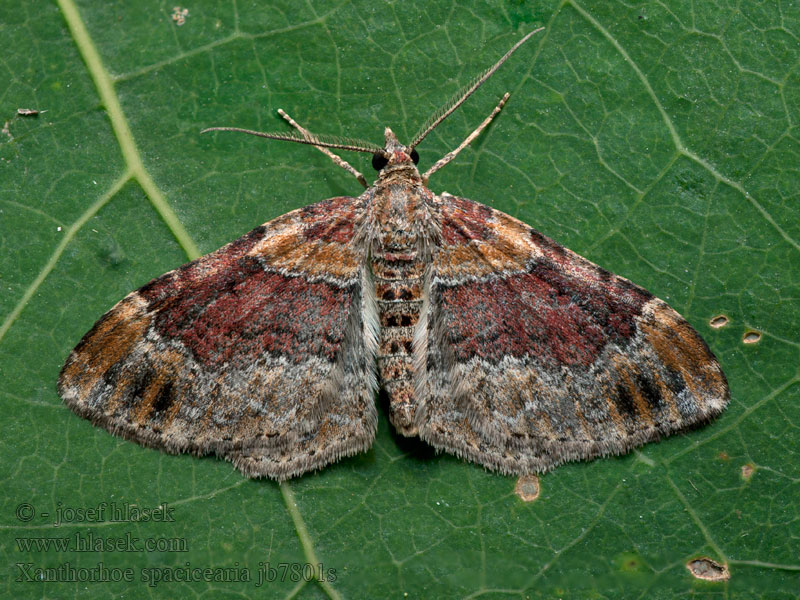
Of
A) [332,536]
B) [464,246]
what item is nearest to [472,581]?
[332,536]

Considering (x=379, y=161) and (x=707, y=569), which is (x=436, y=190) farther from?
(x=707, y=569)

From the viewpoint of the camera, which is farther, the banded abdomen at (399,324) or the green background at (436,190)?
the green background at (436,190)

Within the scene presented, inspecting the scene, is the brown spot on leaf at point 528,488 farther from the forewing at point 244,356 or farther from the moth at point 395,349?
the forewing at point 244,356

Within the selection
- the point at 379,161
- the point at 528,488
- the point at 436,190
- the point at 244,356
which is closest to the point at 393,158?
the point at 379,161

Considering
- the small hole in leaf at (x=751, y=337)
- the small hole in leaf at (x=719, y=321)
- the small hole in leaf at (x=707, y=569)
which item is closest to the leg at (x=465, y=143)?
the small hole in leaf at (x=719, y=321)

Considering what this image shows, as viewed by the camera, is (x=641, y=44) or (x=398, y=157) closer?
(x=398, y=157)

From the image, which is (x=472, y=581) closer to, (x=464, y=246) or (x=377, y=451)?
(x=377, y=451)
